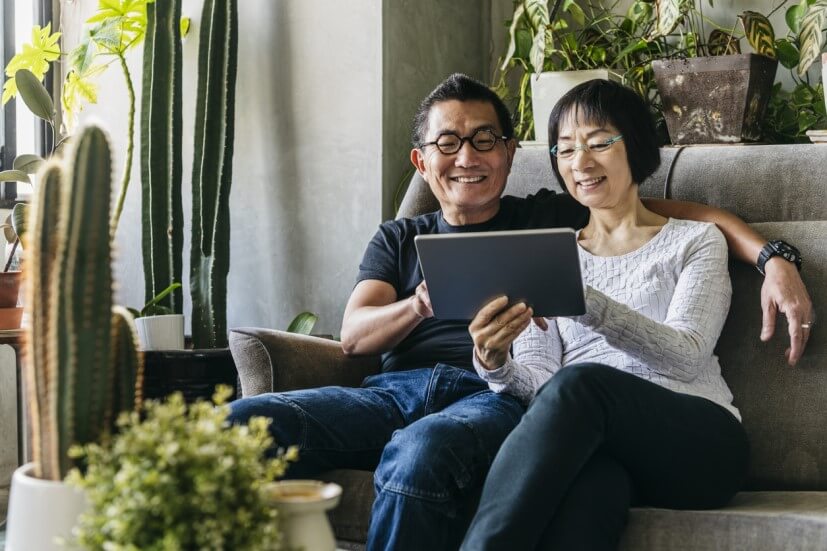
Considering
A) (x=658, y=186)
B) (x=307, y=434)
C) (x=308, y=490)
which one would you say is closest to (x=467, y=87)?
(x=658, y=186)

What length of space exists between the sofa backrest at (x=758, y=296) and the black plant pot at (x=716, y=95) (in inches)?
9.7

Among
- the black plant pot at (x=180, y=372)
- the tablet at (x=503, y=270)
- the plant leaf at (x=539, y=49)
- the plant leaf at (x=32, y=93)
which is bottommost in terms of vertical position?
the black plant pot at (x=180, y=372)

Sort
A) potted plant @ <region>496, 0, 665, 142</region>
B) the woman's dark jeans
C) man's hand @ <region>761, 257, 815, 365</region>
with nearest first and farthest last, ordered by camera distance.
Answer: the woman's dark jeans, man's hand @ <region>761, 257, 815, 365</region>, potted plant @ <region>496, 0, 665, 142</region>

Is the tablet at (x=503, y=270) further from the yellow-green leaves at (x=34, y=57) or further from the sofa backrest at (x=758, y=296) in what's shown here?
the yellow-green leaves at (x=34, y=57)

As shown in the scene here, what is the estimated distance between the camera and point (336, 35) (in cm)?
278

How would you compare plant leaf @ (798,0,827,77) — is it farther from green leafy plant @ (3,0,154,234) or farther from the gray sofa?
green leafy plant @ (3,0,154,234)

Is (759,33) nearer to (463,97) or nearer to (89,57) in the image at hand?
(463,97)

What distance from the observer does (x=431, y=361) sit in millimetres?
2070

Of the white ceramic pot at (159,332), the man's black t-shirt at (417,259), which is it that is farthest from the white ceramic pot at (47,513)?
the white ceramic pot at (159,332)

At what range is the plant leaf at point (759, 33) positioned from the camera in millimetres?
2420

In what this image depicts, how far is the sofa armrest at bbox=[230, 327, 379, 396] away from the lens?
200 centimetres

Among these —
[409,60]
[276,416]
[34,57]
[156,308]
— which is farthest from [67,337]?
[34,57]

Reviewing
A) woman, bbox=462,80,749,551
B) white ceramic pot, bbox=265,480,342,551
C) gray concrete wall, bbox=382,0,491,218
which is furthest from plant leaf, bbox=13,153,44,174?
white ceramic pot, bbox=265,480,342,551

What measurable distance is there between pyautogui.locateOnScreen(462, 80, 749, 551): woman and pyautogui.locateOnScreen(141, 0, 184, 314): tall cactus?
1.17 metres
